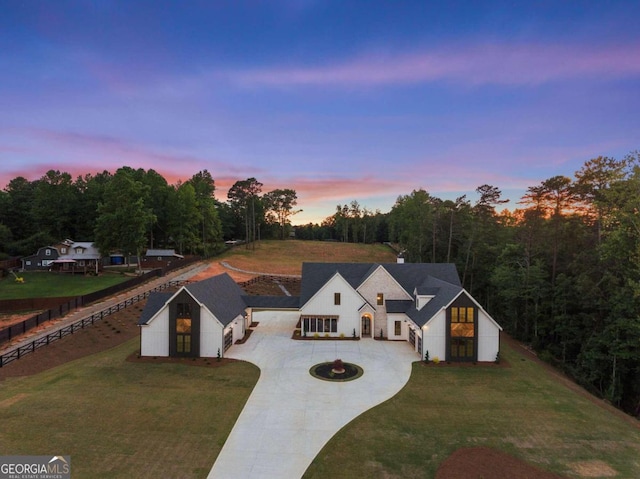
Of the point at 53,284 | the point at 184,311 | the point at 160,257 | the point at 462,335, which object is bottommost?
the point at 53,284

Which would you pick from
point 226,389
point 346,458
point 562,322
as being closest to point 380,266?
point 562,322

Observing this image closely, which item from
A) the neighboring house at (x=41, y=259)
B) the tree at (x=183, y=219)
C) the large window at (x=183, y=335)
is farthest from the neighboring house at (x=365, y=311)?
the neighboring house at (x=41, y=259)

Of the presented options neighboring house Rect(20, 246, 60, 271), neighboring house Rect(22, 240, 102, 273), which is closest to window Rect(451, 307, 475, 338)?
neighboring house Rect(22, 240, 102, 273)

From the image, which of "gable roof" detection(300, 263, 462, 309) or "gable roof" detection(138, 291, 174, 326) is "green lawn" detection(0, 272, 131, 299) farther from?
"gable roof" detection(300, 263, 462, 309)

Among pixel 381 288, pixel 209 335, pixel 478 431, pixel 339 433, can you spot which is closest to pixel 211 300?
pixel 209 335

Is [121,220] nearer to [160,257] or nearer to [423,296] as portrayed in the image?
[160,257]
